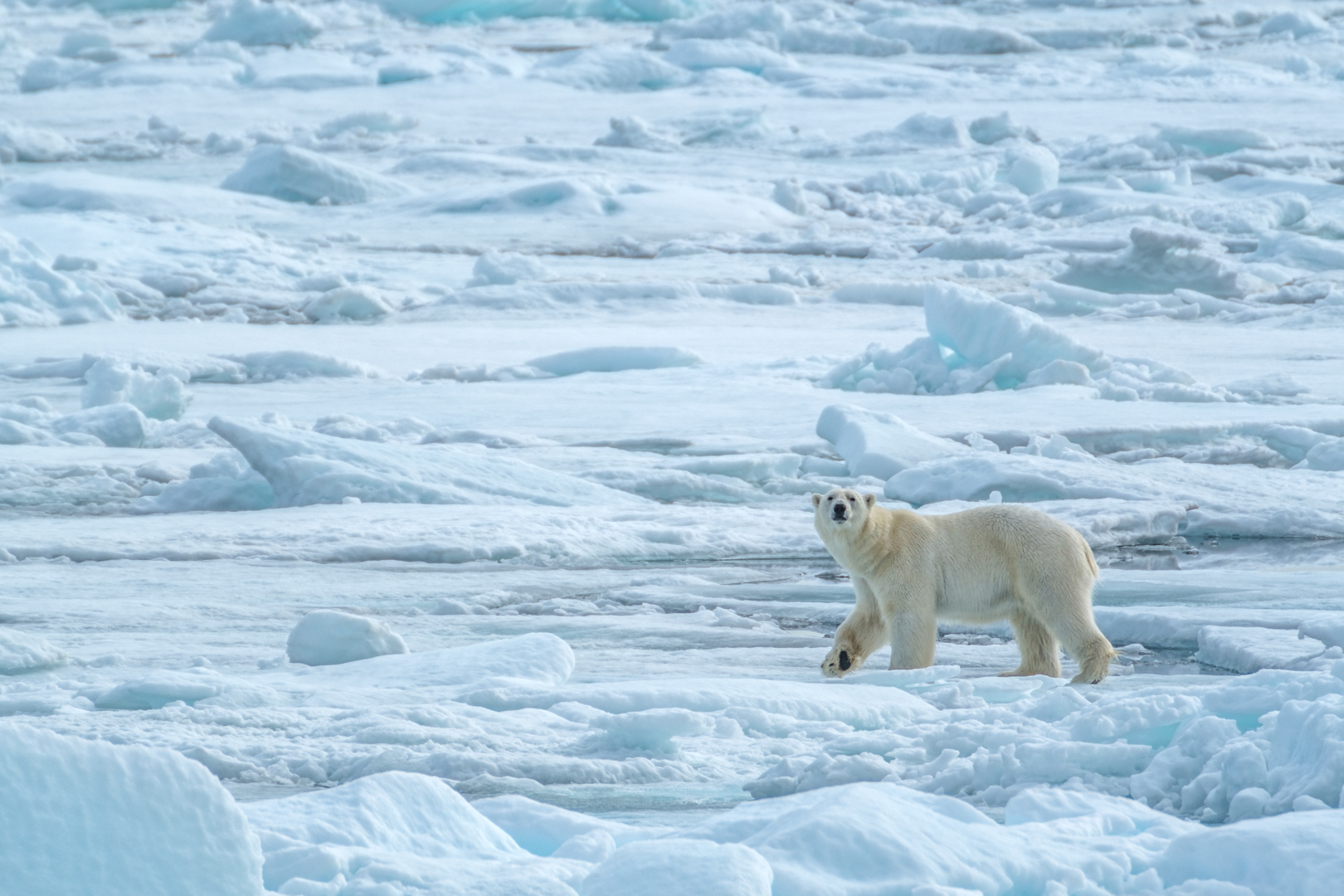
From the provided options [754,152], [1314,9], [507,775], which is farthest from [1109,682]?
[1314,9]

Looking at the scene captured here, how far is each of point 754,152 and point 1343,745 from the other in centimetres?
1684

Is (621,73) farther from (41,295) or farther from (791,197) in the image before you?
(41,295)

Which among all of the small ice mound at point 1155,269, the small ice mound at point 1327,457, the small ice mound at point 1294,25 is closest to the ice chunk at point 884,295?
the small ice mound at point 1155,269

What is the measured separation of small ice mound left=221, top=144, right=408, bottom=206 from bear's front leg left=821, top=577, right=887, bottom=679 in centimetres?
1293

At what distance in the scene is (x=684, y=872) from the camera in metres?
2.10

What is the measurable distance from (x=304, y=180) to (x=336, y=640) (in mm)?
12729

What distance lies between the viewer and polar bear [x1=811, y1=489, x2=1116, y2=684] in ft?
12.7

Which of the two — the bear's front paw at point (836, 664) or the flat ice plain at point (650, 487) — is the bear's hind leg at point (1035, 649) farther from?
the bear's front paw at point (836, 664)

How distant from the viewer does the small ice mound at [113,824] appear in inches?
73.7

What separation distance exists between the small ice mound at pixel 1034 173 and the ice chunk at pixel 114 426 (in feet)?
34.2

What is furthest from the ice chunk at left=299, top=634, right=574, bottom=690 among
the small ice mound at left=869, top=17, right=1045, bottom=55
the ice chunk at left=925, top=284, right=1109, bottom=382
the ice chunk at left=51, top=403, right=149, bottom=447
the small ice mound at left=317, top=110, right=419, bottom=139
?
the small ice mound at left=869, top=17, right=1045, bottom=55

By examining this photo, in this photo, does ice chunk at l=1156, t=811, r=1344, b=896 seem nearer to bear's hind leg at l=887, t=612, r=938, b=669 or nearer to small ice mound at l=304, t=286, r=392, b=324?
bear's hind leg at l=887, t=612, r=938, b=669

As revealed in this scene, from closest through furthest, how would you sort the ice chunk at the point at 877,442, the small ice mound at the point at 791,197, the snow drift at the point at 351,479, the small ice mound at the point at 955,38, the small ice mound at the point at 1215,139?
the snow drift at the point at 351,479
the ice chunk at the point at 877,442
the small ice mound at the point at 791,197
the small ice mound at the point at 1215,139
the small ice mound at the point at 955,38

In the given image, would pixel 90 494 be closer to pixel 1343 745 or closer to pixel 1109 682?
pixel 1109 682
